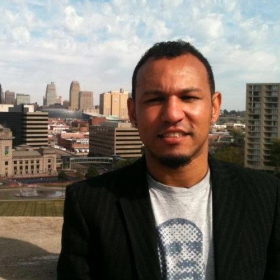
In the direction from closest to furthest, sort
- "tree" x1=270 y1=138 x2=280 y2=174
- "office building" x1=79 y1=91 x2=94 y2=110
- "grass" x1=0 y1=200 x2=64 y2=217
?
"grass" x1=0 y1=200 x2=64 y2=217
"tree" x1=270 y1=138 x2=280 y2=174
"office building" x1=79 y1=91 x2=94 y2=110

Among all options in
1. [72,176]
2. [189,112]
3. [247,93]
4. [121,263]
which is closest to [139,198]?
[121,263]

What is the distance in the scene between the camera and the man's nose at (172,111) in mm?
1434

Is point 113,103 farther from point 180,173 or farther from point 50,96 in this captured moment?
point 180,173

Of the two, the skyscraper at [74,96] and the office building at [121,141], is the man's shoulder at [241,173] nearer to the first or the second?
the office building at [121,141]

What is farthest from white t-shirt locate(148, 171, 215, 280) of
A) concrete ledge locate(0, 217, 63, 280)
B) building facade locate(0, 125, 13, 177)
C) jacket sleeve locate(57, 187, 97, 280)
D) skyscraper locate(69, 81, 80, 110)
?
skyscraper locate(69, 81, 80, 110)

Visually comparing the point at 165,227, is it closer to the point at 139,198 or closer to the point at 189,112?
the point at 139,198

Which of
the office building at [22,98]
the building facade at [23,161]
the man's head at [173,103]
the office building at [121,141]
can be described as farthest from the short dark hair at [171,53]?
the office building at [22,98]

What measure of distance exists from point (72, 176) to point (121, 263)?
38.0 metres

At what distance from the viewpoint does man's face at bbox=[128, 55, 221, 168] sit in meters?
1.45

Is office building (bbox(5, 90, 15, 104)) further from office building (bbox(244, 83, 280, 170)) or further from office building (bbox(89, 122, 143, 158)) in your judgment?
office building (bbox(244, 83, 280, 170))

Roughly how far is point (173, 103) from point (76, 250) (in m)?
0.60

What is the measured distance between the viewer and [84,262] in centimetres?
150

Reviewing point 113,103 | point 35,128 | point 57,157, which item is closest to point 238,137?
point 57,157

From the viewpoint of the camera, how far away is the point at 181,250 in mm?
1493
